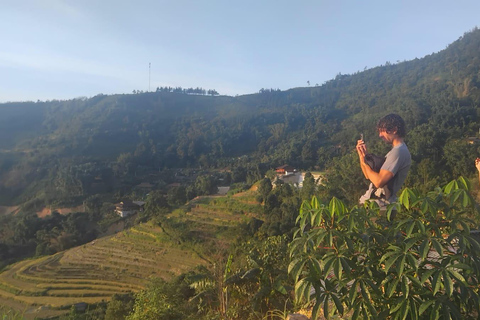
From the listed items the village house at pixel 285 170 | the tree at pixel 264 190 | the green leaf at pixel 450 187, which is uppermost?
the green leaf at pixel 450 187

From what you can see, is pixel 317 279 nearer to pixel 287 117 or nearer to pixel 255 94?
pixel 287 117

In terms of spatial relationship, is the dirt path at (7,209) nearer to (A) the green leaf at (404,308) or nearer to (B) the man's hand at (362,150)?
(B) the man's hand at (362,150)

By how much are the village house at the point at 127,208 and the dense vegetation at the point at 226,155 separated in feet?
4.59

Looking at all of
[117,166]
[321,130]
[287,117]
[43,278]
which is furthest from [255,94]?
[43,278]

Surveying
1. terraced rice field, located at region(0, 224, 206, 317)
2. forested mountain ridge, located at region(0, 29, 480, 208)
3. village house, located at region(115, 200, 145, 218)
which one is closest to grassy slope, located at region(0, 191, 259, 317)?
terraced rice field, located at region(0, 224, 206, 317)

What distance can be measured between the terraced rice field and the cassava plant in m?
20.0

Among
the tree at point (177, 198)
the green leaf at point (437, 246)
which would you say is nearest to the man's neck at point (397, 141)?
the green leaf at point (437, 246)

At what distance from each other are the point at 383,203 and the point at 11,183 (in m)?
67.2

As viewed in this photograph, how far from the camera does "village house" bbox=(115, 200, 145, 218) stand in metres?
39.4

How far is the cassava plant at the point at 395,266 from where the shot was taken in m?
1.96

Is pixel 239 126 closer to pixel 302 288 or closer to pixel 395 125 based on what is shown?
pixel 395 125

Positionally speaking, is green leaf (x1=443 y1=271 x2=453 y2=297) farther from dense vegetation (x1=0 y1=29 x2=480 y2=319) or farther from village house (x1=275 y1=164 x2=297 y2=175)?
village house (x1=275 y1=164 x2=297 y2=175)

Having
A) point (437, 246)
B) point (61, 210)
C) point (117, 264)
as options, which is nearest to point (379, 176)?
point (437, 246)

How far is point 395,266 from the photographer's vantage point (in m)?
2.12
